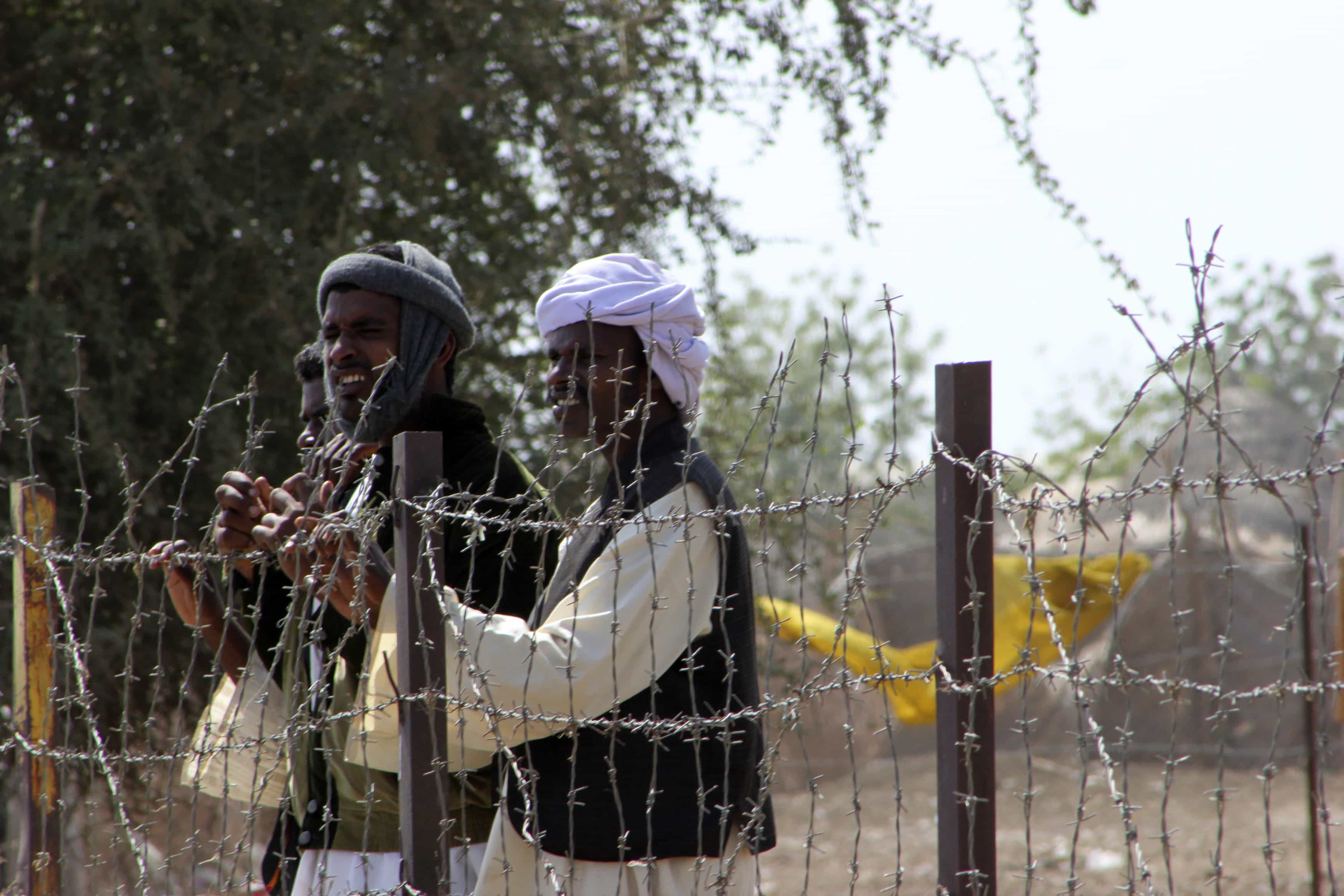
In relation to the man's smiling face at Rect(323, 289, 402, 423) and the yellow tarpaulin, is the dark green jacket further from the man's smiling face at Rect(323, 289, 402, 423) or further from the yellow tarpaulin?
the yellow tarpaulin

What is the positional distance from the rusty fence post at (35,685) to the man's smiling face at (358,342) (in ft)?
2.67

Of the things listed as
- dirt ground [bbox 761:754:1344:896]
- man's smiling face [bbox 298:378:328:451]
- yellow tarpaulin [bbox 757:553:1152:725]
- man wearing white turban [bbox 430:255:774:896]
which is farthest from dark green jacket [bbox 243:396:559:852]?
yellow tarpaulin [bbox 757:553:1152:725]

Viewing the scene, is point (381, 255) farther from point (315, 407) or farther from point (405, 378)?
point (315, 407)

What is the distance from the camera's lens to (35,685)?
2957mm

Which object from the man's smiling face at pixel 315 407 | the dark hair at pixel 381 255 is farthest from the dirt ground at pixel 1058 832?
the dark hair at pixel 381 255

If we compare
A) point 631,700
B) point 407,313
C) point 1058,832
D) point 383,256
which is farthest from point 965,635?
point 1058,832

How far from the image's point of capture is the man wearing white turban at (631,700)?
6.26ft

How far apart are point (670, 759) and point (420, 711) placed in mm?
400

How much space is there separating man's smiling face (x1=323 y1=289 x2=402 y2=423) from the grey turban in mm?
18

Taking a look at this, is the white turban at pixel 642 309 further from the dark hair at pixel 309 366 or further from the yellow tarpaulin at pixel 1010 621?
the yellow tarpaulin at pixel 1010 621

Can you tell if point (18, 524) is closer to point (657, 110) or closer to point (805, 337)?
point (657, 110)

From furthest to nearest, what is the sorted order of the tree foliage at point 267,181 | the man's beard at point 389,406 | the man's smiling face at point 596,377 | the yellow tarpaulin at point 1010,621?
the yellow tarpaulin at point 1010,621, the tree foliage at point 267,181, the man's beard at point 389,406, the man's smiling face at point 596,377

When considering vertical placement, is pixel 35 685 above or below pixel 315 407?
below

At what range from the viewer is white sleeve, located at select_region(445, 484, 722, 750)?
1.94 m
